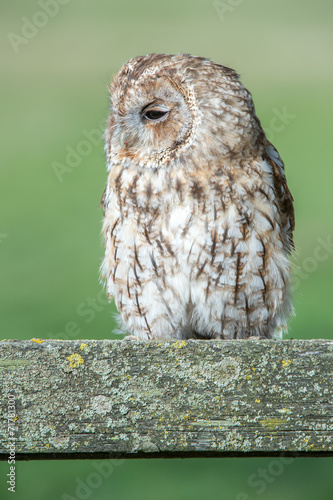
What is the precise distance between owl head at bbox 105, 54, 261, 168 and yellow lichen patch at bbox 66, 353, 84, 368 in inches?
56.6

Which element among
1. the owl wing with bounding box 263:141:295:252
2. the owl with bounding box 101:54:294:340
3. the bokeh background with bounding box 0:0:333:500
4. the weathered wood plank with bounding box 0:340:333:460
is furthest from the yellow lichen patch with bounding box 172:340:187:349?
the bokeh background with bounding box 0:0:333:500

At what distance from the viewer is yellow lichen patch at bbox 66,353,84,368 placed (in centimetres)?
135

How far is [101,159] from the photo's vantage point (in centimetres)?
804

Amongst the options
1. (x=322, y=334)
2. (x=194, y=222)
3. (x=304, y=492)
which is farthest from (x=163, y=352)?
(x=322, y=334)

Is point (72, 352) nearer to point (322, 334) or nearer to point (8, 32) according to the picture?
point (322, 334)

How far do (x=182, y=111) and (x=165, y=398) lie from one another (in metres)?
1.53

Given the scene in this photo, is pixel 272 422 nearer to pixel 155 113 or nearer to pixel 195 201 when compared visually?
pixel 195 201

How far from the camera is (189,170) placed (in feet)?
8.75

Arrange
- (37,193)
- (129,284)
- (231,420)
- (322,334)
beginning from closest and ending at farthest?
1. (231,420)
2. (129,284)
3. (322,334)
4. (37,193)

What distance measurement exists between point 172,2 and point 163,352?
36.4ft

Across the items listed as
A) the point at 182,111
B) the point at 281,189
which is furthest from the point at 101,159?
the point at 182,111

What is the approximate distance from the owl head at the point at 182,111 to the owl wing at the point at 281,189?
15 centimetres

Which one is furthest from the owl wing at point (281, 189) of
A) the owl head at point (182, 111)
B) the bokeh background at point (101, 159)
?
the bokeh background at point (101, 159)

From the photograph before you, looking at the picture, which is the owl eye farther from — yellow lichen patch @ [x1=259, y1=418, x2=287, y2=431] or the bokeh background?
yellow lichen patch @ [x1=259, y1=418, x2=287, y2=431]
